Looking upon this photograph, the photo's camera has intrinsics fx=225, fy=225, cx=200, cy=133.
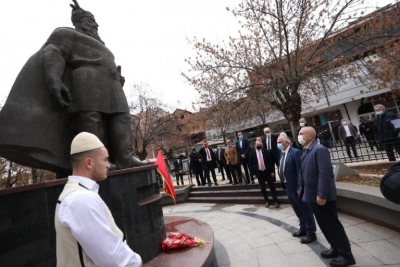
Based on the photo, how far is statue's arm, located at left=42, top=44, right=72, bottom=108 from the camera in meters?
3.16

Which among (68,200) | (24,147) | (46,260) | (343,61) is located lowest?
(46,260)

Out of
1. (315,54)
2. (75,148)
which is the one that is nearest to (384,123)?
(315,54)

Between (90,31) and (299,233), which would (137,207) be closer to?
(299,233)

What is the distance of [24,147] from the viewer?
2.91 meters

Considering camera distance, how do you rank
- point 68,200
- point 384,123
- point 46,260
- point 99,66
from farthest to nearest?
1. point 384,123
2. point 99,66
3. point 46,260
4. point 68,200

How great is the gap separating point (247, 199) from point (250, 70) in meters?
5.41

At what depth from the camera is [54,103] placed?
130 inches

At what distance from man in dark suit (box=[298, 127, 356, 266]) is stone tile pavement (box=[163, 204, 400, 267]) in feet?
0.71

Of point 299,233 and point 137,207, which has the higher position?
point 137,207

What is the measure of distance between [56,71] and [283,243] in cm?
473

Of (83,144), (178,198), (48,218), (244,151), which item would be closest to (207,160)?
(244,151)

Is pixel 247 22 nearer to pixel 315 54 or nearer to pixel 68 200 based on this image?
pixel 315 54

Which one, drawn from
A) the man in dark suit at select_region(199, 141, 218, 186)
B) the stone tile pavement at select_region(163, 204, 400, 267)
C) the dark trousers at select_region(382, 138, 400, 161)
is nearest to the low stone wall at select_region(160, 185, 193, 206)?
the man in dark suit at select_region(199, 141, 218, 186)

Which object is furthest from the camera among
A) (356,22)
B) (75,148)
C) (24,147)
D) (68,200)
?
(356,22)
